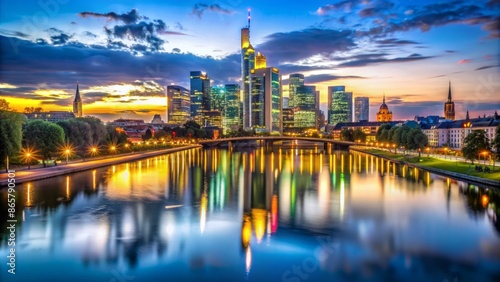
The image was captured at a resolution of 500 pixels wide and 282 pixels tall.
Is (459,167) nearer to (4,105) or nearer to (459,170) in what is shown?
(459,170)

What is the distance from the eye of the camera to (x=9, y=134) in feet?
110

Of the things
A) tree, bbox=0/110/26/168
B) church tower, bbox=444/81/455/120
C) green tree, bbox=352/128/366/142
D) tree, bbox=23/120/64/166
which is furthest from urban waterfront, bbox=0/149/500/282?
church tower, bbox=444/81/455/120

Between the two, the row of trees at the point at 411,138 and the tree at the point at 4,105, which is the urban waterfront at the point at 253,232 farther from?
the row of trees at the point at 411,138

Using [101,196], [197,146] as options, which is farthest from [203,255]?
[197,146]

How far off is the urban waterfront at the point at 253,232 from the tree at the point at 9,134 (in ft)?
12.6

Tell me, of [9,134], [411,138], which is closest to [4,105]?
[9,134]

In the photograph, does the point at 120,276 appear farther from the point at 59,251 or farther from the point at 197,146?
the point at 197,146

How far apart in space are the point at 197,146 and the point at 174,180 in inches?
3043

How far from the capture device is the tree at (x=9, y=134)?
32.5 meters

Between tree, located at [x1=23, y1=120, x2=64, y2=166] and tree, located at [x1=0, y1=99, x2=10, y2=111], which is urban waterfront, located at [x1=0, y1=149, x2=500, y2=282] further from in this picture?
tree, located at [x1=23, y1=120, x2=64, y2=166]

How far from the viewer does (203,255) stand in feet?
55.5

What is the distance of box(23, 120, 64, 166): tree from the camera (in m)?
42.2

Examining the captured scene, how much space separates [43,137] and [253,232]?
31.0 metres

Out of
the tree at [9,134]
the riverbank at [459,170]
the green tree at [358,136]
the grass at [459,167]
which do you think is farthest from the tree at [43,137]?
the green tree at [358,136]
